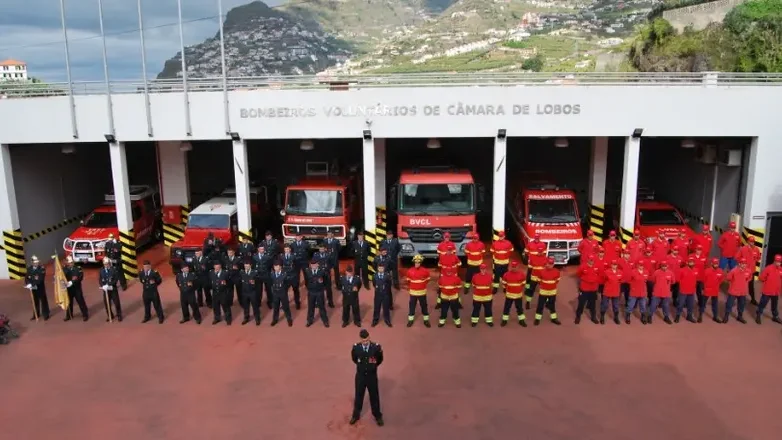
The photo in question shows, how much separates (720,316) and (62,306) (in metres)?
13.4


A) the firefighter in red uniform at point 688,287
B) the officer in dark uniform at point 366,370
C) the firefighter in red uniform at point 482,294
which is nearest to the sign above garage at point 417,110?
the firefighter in red uniform at point 688,287

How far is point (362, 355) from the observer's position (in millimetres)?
7648

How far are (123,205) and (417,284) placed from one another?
828cm

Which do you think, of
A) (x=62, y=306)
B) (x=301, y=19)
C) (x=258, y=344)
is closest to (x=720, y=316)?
(x=258, y=344)

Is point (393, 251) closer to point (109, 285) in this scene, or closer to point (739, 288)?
point (109, 285)

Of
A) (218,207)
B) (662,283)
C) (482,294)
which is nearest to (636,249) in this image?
(662,283)

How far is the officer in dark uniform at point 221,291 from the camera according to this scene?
11.5 metres

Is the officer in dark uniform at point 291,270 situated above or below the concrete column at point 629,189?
below

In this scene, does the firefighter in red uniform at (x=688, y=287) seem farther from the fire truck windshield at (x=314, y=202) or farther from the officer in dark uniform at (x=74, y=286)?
the officer in dark uniform at (x=74, y=286)

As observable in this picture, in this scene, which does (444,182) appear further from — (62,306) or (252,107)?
(62,306)

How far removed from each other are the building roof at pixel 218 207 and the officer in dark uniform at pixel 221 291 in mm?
4392

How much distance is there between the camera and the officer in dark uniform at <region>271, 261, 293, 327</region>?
1134 centimetres

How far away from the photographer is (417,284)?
10977 mm

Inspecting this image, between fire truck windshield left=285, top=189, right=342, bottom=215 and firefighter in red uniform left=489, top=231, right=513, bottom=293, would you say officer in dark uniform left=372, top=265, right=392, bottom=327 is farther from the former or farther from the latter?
fire truck windshield left=285, top=189, right=342, bottom=215
